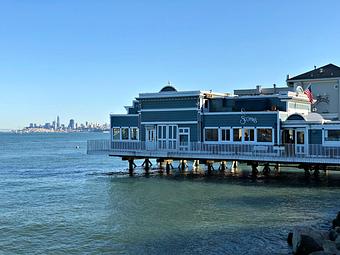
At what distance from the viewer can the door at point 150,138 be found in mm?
38844

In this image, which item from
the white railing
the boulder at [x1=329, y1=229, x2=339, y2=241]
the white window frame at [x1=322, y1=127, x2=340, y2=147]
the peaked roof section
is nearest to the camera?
the boulder at [x1=329, y1=229, x2=339, y2=241]

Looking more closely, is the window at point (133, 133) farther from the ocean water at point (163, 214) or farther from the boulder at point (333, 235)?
the boulder at point (333, 235)

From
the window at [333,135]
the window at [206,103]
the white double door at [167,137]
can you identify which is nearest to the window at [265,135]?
the window at [333,135]

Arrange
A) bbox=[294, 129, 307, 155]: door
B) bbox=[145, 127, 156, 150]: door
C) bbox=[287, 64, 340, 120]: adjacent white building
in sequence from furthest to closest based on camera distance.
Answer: bbox=[287, 64, 340, 120]: adjacent white building
bbox=[145, 127, 156, 150]: door
bbox=[294, 129, 307, 155]: door

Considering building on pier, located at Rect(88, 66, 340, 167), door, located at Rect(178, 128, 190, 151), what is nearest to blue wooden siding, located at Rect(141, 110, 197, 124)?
building on pier, located at Rect(88, 66, 340, 167)

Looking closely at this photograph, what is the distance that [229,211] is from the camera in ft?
76.9

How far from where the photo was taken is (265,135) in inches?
1356

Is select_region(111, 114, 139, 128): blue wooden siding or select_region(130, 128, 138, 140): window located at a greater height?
select_region(111, 114, 139, 128): blue wooden siding

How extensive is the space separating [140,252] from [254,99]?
2260 cm

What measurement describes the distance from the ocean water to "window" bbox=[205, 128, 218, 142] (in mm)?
3312

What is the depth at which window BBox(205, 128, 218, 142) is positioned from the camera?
36875mm

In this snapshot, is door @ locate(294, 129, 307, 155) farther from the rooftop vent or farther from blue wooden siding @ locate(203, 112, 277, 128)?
the rooftop vent

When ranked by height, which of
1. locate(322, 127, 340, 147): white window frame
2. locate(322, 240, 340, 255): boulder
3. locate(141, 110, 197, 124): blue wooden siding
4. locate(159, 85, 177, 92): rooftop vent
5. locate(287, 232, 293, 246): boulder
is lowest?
locate(287, 232, 293, 246): boulder

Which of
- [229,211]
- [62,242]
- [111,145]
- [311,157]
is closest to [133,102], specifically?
[111,145]
